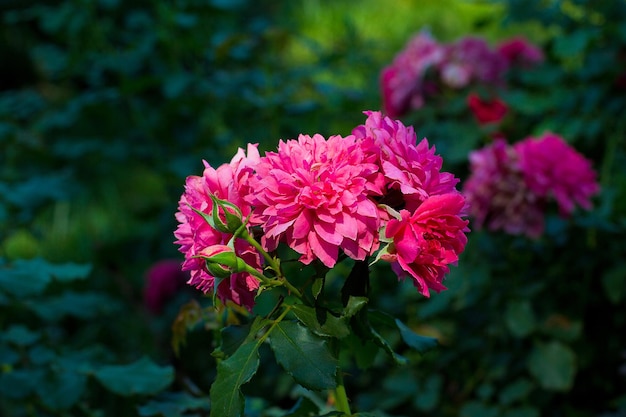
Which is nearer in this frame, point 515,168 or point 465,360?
point 515,168

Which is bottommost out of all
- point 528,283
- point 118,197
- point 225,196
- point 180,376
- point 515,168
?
point 180,376

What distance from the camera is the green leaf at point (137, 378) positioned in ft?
4.52

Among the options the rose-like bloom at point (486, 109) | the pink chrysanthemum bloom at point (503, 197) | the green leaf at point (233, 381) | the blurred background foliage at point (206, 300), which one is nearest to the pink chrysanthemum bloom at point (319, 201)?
the green leaf at point (233, 381)

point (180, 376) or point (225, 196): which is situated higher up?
point (225, 196)

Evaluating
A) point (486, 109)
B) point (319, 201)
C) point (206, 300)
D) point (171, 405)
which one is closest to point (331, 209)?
point (319, 201)

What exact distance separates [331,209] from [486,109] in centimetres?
182

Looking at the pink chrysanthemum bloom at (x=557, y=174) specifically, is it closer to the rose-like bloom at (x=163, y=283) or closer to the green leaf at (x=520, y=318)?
the green leaf at (x=520, y=318)

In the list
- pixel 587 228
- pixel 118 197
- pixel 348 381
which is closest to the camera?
pixel 587 228

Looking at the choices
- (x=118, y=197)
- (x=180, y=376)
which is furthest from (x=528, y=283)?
(x=118, y=197)

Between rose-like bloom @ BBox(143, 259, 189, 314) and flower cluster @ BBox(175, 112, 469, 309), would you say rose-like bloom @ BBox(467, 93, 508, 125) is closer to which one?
rose-like bloom @ BBox(143, 259, 189, 314)

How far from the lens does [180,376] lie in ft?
4.97

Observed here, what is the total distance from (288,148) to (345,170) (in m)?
0.08

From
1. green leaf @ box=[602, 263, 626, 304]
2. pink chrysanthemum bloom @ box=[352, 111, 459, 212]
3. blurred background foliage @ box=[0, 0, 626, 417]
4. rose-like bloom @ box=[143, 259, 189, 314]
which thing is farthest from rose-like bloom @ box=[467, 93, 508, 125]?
pink chrysanthemum bloom @ box=[352, 111, 459, 212]

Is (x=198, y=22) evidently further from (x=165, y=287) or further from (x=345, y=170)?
(x=345, y=170)
